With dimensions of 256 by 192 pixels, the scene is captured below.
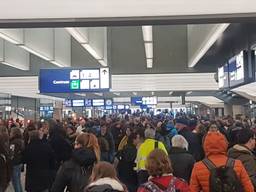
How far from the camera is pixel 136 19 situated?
6.56 meters

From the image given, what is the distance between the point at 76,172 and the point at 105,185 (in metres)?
1.81

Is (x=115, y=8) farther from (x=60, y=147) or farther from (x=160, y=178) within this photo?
(x=60, y=147)

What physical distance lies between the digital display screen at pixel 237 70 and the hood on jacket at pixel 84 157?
4.70 m

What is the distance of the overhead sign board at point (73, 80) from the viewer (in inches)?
696

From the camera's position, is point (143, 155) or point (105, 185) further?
point (143, 155)

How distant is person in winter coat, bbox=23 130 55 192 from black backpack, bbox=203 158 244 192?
436 cm

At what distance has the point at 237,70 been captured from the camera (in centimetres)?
1044

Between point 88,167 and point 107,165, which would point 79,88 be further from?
point 107,165

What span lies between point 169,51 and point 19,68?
704 centimetres

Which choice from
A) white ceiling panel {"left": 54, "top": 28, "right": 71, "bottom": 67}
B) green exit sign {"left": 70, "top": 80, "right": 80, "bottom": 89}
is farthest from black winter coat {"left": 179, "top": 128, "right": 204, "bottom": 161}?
white ceiling panel {"left": 54, "top": 28, "right": 71, "bottom": 67}

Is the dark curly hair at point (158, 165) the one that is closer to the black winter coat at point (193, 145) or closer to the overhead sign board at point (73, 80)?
the black winter coat at point (193, 145)

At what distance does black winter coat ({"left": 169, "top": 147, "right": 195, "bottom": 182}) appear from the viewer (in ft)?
22.7

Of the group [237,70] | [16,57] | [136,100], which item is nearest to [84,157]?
[237,70]

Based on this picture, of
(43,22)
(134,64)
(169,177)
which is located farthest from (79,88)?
(169,177)
